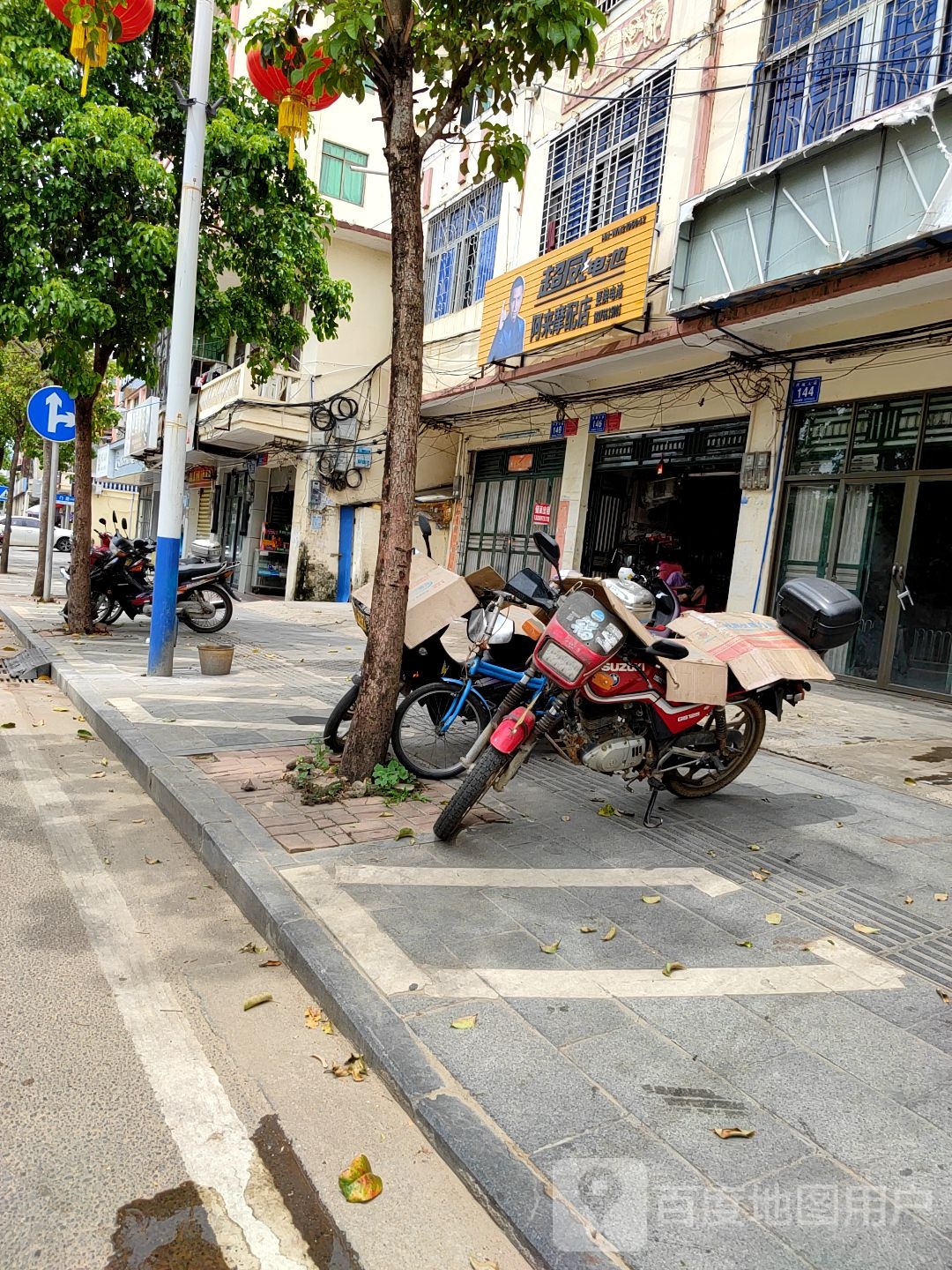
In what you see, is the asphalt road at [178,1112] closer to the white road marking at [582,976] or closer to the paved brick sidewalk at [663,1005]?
the paved brick sidewalk at [663,1005]

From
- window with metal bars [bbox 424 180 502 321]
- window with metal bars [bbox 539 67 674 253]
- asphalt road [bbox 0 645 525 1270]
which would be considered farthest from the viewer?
window with metal bars [bbox 424 180 502 321]

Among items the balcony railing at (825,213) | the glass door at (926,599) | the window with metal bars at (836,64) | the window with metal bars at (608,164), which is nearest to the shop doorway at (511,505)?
the window with metal bars at (608,164)

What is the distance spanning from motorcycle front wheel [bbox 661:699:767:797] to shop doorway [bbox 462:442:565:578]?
9.54 meters

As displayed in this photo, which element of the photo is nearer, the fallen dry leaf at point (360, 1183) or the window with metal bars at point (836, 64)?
the fallen dry leaf at point (360, 1183)

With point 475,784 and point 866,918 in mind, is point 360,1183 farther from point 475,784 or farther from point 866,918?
point 866,918

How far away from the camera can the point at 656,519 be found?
575 inches

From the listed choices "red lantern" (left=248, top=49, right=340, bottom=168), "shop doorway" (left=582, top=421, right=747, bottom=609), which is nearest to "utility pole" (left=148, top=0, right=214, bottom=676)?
"red lantern" (left=248, top=49, right=340, bottom=168)

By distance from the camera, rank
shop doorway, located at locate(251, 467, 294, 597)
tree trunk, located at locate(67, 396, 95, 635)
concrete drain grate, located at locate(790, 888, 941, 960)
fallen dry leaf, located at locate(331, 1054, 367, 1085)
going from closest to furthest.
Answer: fallen dry leaf, located at locate(331, 1054, 367, 1085) < concrete drain grate, located at locate(790, 888, 941, 960) < tree trunk, located at locate(67, 396, 95, 635) < shop doorway, located at locate(251, 467, 294, 597)

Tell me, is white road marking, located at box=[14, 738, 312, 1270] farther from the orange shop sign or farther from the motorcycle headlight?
the orange shop sign

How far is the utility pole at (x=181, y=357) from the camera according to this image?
789 centimetres

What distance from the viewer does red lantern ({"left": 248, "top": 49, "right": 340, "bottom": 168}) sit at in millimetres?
5362

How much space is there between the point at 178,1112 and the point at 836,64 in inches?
443

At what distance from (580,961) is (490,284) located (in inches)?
499

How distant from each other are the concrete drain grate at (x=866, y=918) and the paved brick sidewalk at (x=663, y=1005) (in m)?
0.01
